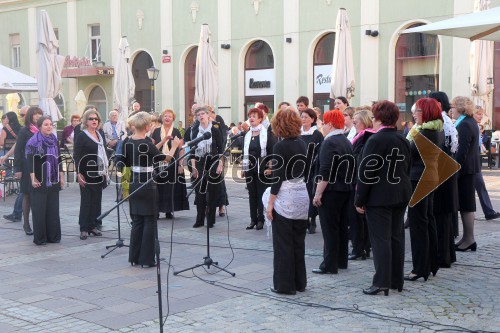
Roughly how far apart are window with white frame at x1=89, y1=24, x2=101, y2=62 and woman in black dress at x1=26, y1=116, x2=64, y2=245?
83.3 ft

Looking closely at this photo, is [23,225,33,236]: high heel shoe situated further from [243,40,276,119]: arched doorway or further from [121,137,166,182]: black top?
[243,40,276,119]: arched doorway

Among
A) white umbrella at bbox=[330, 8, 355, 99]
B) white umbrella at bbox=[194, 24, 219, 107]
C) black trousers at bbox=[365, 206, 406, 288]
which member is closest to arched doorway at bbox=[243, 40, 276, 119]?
white umbrella at bbox=[194, 24, 219, 107]

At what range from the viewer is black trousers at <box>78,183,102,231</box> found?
9.96 meters

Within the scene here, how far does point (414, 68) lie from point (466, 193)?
17.1m

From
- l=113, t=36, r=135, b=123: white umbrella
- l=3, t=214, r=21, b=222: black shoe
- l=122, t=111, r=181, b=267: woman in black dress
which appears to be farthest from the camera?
l=113, t=36, r=135, b=123: white umbrella

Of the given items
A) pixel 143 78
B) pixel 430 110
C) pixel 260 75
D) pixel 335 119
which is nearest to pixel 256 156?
pixel 335 119

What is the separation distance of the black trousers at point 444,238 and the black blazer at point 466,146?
1.11 metres

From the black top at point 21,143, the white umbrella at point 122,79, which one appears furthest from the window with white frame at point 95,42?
the black top at point 21,143

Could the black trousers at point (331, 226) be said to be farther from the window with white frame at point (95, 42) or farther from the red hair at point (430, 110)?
the window with white frame at point (95, 42)

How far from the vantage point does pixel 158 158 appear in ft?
26.8

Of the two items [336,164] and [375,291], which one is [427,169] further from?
[375,291]

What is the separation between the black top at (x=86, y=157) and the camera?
980 centimetres

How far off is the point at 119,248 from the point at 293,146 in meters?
3.54

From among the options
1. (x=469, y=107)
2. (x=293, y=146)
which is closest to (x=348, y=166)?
Answer: (x=293, y=146)
